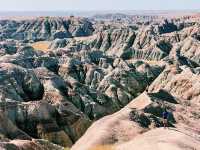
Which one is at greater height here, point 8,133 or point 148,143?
point 148,143

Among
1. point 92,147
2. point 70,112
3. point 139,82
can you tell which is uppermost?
point 92,147

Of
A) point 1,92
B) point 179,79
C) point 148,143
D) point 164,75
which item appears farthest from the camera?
point 164,75

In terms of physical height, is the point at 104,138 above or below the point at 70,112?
above

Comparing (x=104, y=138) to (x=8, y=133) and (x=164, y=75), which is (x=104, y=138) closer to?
(x=8, y=133)

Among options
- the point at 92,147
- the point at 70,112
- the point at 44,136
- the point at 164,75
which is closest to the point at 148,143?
the point at 92,147

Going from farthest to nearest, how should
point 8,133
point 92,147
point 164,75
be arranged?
point 164,75, point 8,133, point 92,147

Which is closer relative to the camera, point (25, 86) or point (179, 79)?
point (25, 86)

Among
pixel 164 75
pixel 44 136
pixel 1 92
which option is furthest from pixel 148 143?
pixel 164 75

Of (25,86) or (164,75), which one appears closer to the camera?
(25,86)

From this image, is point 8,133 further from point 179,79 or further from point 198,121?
point 179,79
